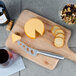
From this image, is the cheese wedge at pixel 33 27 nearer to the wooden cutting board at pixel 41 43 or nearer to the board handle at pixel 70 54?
the wooden cutting board at pixel 41 43

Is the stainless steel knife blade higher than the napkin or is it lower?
higher

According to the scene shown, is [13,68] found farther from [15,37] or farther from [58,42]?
[58,42]

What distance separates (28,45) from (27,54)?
0.16ft

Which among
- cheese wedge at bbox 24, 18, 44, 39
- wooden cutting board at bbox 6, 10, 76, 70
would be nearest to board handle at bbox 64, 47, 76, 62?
wooden cutting board at bbox 6, 10, 76, 70

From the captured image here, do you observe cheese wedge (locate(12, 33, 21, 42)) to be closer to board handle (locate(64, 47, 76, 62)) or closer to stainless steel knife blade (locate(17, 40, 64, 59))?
stainless steel knife blade (locate(17, 40, 64, 59))

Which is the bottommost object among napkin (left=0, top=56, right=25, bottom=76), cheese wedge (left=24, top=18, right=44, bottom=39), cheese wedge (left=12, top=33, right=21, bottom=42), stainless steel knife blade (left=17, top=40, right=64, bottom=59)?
napkin (left=0, top=56, right=25, bottom=76)

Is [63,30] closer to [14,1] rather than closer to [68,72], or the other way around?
[68,72]

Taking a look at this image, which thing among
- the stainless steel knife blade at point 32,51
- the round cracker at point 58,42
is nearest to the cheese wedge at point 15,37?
the stainless steel knife blade at point 32,51

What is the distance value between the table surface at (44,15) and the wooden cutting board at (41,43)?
0.03 metres

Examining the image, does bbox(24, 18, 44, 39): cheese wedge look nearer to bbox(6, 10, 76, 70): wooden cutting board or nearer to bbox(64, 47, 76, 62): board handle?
bbox(6, 10, 76, 70): wooden cutting board

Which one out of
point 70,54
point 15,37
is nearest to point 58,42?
point 70,54

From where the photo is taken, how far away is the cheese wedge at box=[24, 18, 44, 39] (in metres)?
0.83

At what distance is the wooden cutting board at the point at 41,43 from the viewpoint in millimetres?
831

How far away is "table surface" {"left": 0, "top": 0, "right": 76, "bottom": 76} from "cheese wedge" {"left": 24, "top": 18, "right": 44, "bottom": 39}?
9 cm
